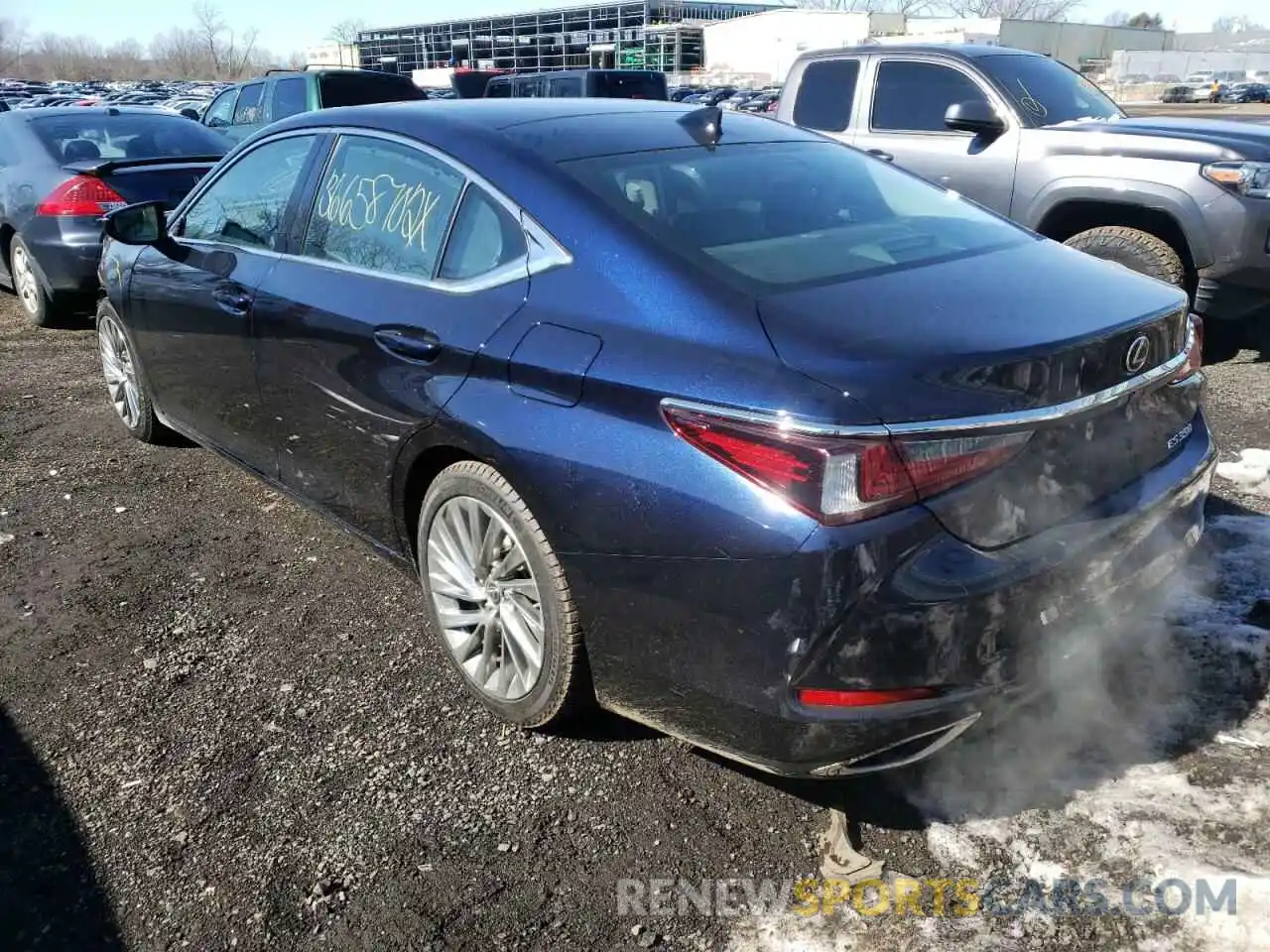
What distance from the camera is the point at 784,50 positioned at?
6588cm

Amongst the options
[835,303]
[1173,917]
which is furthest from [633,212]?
[1173,917]

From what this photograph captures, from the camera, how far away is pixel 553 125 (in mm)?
3037

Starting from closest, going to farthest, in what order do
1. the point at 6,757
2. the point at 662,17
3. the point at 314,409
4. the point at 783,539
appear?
the point at 783,539 < the point at 6,757 < the point at 314,409 < the point at 662,17

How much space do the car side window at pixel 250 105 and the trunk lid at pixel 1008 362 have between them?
11.8 metres

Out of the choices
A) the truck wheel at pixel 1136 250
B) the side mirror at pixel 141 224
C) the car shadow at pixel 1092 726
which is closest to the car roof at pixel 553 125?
the side mirror at pixel 141 224

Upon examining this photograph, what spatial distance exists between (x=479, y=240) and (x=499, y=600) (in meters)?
0.98

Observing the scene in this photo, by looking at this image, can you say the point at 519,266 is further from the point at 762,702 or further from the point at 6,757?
the point at 6,757

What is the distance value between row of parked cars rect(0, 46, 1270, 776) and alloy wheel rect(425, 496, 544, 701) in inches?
0.4

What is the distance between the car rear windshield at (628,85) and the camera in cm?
1569

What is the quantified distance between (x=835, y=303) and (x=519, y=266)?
0.84 meters

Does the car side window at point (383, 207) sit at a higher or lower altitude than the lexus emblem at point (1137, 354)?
higher

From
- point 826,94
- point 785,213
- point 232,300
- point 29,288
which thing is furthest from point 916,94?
point 29,288

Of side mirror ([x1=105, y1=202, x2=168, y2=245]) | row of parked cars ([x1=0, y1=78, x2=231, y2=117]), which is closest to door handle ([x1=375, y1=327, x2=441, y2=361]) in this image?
side mirror ([x1=105, y1=202, x2=168, y2=245])

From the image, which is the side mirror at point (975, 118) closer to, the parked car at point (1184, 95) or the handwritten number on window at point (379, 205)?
the handwritten number on window at point (379, 205)
